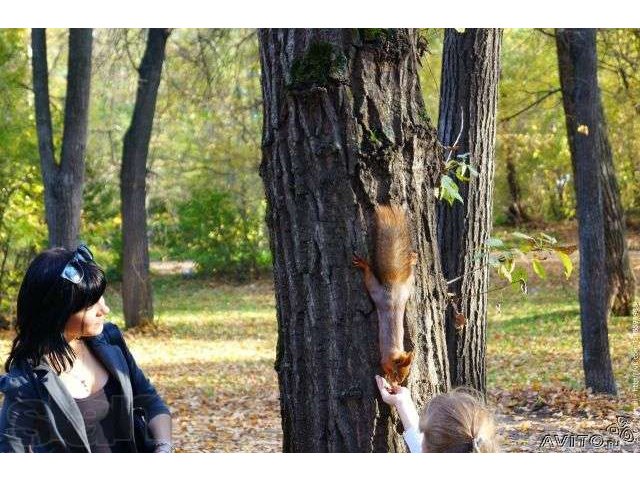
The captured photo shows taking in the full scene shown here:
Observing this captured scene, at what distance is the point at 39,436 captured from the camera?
222cm

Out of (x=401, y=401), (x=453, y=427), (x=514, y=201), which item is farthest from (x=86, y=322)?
(x=514, y=201)

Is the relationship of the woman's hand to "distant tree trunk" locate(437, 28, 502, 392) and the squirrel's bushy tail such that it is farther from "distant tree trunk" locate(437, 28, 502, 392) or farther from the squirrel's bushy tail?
"distant tree trunk" locate(437, 28, 502, 392)

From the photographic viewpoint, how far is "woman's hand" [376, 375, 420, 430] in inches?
93.2

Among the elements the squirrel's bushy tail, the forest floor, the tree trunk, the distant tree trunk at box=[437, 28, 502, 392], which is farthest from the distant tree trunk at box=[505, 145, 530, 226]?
the squirrel's bushy tail

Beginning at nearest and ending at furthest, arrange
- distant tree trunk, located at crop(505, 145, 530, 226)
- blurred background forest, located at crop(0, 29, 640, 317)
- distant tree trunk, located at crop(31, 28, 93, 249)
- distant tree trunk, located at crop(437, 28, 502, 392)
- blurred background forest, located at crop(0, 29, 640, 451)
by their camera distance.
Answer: distant tree trunk, located at crop(437, 28, 502, 392)
blurred background forest, located at crop(0, 29, 640, 451)
distant tree trunk, located at crop(31, 28, 93, 249)
blurred background forest, located at crop(0, 29, 640, 317)
distant tree trunk, located at crop(505, 145, 530, 226)

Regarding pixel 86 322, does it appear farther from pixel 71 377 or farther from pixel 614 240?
pixel 614 240

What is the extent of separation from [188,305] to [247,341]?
4.73 m

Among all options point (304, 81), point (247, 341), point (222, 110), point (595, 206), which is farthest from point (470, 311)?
point (222, 110)

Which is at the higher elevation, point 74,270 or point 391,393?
point 74,270

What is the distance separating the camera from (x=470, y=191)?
457 centimetres

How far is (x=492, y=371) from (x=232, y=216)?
429 inches

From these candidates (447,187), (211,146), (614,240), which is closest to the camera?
(447,187)

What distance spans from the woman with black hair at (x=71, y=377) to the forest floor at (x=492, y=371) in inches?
63.5
